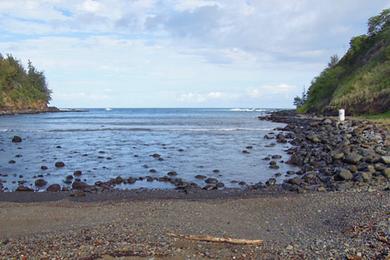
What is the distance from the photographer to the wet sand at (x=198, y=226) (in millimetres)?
7145

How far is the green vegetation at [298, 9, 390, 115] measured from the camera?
151 ft

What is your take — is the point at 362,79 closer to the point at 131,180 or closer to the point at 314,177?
the point at 314,177

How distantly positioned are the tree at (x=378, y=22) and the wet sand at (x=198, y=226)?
63.4 meters

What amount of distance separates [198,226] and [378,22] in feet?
227

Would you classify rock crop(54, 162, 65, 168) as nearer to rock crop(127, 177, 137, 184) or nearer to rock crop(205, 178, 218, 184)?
rock crop(127, 177, 137, 184)

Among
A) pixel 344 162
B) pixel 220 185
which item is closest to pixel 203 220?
pixel 220 185

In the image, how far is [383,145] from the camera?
21.5 m

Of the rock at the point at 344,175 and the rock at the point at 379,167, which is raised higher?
the rock at the point at 379,167

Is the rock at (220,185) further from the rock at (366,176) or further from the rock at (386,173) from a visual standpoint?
the rock at (386,173)

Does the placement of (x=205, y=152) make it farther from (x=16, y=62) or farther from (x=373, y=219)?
(x=16, y=62)

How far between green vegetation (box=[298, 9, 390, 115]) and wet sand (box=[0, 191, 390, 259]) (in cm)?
3425

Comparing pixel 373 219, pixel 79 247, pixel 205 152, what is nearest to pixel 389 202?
pixel 373 219

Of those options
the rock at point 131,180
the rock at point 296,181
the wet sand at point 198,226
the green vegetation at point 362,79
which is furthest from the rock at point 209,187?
the green vegetation at point 362,79

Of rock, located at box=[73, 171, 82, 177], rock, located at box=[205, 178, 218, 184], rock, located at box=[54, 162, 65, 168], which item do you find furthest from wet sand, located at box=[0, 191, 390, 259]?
rock, located at box=[54, 162, 65, 168]
